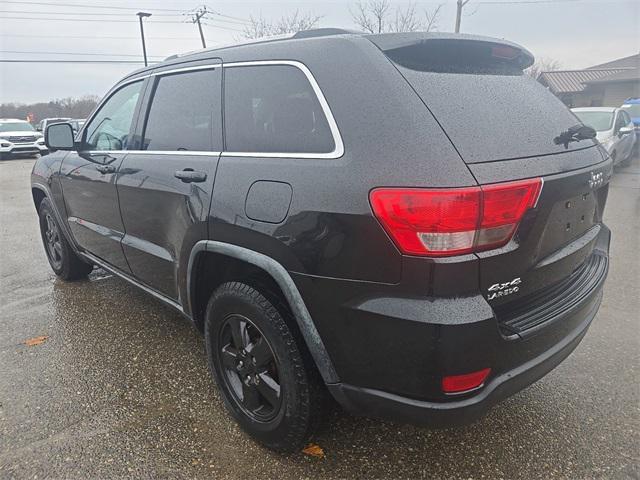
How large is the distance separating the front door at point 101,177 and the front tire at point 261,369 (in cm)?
132

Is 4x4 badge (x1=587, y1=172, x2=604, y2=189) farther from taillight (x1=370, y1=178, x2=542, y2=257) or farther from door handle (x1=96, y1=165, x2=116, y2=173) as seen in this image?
door handle (x1=96, y1=165, x2=116, y2=173)

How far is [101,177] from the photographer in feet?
10.6

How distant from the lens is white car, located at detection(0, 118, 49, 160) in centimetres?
1957

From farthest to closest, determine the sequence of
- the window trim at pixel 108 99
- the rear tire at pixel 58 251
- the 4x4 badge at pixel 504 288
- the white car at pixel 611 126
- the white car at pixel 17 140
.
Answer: the white car at pixel 17 140 < the white car at pixel 611 126 < the rear tire at pixel 58 251 < the window trim at pixel 108 99 < the 4x4 badge at pixel 504 288

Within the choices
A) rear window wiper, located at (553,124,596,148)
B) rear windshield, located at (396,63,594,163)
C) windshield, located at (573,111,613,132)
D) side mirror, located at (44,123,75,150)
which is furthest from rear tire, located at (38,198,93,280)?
windshield, located at (573,111,613,132)

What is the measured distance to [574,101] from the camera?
119 feet

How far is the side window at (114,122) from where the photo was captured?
10.3ft

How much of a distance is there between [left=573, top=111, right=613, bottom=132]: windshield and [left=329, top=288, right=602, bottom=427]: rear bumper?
35.5 feet

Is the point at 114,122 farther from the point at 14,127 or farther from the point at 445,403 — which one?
the point at 14,127

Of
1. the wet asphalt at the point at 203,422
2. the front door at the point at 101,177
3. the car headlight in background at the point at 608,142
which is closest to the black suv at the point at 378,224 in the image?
the wet asphalt at the point at 203,422

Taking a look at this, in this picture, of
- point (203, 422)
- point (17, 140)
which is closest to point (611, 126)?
point (203, 422)

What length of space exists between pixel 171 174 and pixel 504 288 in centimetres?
182

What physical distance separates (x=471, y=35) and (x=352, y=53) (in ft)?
2.12

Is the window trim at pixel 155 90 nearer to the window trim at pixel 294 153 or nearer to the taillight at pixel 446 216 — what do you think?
the window trim at pixel 294 153
